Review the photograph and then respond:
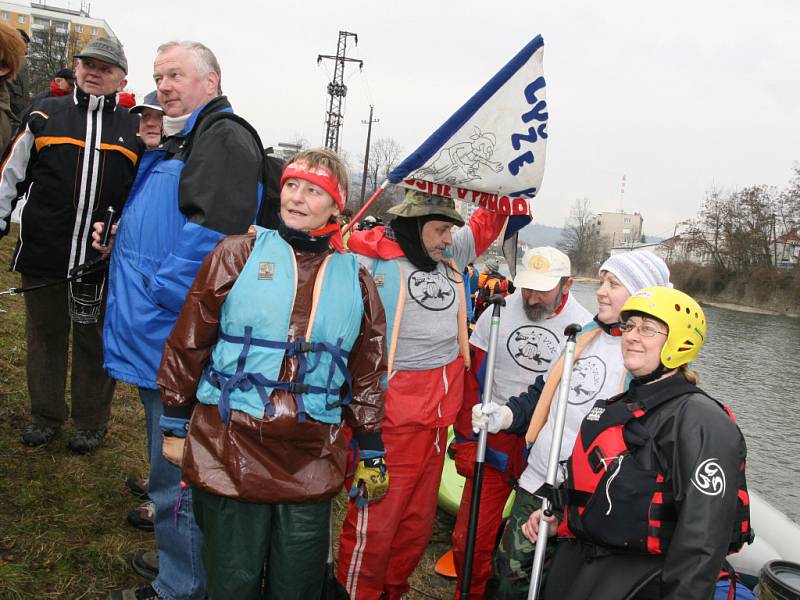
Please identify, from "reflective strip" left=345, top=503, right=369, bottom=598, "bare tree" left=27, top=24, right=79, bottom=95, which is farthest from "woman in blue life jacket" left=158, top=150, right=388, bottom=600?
"bare tree" left=27, top=24, right=79, bottom=95

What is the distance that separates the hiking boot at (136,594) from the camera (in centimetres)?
269

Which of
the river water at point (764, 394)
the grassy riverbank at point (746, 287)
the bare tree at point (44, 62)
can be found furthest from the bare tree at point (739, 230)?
the bare tree at point (44, 62)

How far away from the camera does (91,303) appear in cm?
357

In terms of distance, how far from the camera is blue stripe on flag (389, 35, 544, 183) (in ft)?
11.1

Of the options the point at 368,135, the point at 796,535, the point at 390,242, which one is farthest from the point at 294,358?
the point at 368,135

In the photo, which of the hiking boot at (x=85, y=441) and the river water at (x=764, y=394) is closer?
the hiking boot at (x=85, y=441)

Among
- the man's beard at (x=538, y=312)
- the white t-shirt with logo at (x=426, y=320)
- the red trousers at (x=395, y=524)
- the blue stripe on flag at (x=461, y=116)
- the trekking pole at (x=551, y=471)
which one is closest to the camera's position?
the trekking pole at (x=551, y=471)

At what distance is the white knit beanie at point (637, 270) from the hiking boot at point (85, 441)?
3335 mm

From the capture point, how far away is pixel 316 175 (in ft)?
7.64

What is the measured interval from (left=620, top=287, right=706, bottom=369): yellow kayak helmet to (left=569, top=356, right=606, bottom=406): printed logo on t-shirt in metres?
0.60

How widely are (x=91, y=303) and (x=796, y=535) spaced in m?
5.35

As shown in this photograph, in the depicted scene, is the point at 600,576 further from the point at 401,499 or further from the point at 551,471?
the point at 401,499

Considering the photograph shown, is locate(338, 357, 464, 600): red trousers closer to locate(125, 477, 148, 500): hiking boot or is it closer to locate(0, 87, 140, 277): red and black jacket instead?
locate(125, 477, 148, 500): hiking boot

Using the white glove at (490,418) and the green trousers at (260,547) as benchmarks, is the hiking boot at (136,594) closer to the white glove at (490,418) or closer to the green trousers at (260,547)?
the green trousers at (260,547)
